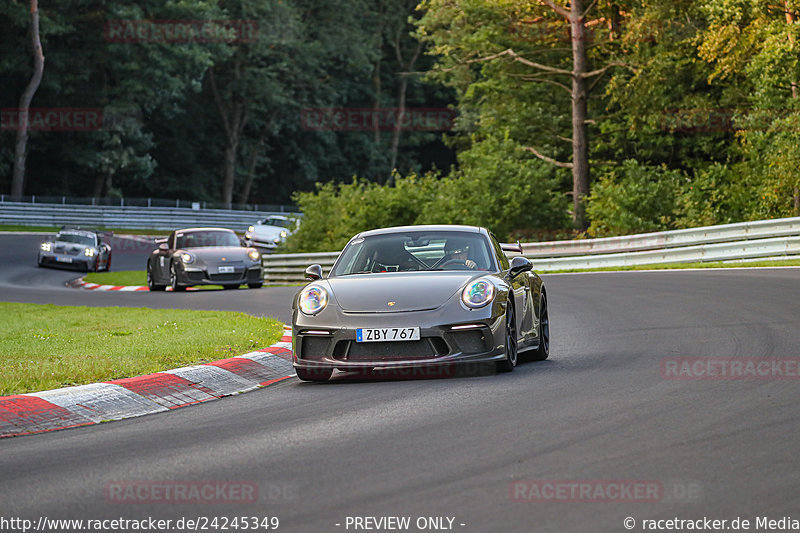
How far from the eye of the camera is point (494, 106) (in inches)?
1724

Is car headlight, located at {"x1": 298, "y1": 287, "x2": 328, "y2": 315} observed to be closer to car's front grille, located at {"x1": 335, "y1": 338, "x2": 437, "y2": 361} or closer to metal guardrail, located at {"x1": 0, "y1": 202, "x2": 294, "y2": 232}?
car's front grille, located at {"x1": 335, "y1": 338, "x2": 437, "y2": 361}

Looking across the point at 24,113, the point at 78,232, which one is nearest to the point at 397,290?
the point at 78,232

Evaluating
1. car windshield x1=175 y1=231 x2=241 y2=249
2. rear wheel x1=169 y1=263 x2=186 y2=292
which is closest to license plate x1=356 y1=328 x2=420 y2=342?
rear wheel x1=169 y1=263 x2=186 y2=292

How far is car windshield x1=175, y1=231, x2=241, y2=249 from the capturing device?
2758 cm

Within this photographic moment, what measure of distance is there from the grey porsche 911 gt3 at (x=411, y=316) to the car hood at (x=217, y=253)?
51.9ft

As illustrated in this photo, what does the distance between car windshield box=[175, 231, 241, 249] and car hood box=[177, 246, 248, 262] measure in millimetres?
465

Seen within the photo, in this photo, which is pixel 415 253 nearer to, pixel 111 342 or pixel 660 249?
pixel 111 342

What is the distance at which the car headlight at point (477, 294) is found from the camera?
9.98m

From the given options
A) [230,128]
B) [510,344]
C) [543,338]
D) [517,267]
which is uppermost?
[230,128]

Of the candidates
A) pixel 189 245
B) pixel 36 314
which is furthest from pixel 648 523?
pixel 189 245

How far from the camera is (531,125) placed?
4212 centimetres

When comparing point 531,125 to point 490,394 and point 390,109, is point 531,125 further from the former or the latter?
point 390,109

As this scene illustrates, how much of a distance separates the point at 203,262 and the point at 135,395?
1750 centimetres

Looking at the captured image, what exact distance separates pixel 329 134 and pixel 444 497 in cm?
7969
